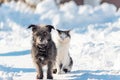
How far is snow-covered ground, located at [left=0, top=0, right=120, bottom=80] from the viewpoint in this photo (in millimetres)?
11727

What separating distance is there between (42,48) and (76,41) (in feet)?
33.0

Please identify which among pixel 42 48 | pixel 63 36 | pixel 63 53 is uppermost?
pixel 63 36

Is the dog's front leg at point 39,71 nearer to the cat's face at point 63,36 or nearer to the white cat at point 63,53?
the white cat at point 63,53

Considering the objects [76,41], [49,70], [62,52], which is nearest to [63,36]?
[62,52]

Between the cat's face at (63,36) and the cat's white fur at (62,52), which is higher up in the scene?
the cat's face at (63,36)

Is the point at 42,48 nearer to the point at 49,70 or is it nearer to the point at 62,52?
the point at 49,70

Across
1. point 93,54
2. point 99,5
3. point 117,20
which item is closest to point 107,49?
point 93,54

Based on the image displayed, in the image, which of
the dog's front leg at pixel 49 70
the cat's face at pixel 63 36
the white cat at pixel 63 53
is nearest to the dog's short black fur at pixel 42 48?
the dog's front leg at pixel 49 70

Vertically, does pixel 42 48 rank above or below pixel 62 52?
above

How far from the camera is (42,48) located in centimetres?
1022

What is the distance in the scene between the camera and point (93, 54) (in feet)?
52.5

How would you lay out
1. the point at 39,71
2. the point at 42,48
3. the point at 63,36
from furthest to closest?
the point at 63,36, the point at 39,71, the point at 42,48

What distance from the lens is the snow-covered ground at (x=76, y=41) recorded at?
38.5 ft

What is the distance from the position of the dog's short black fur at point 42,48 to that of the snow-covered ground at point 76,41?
17.8 inches
